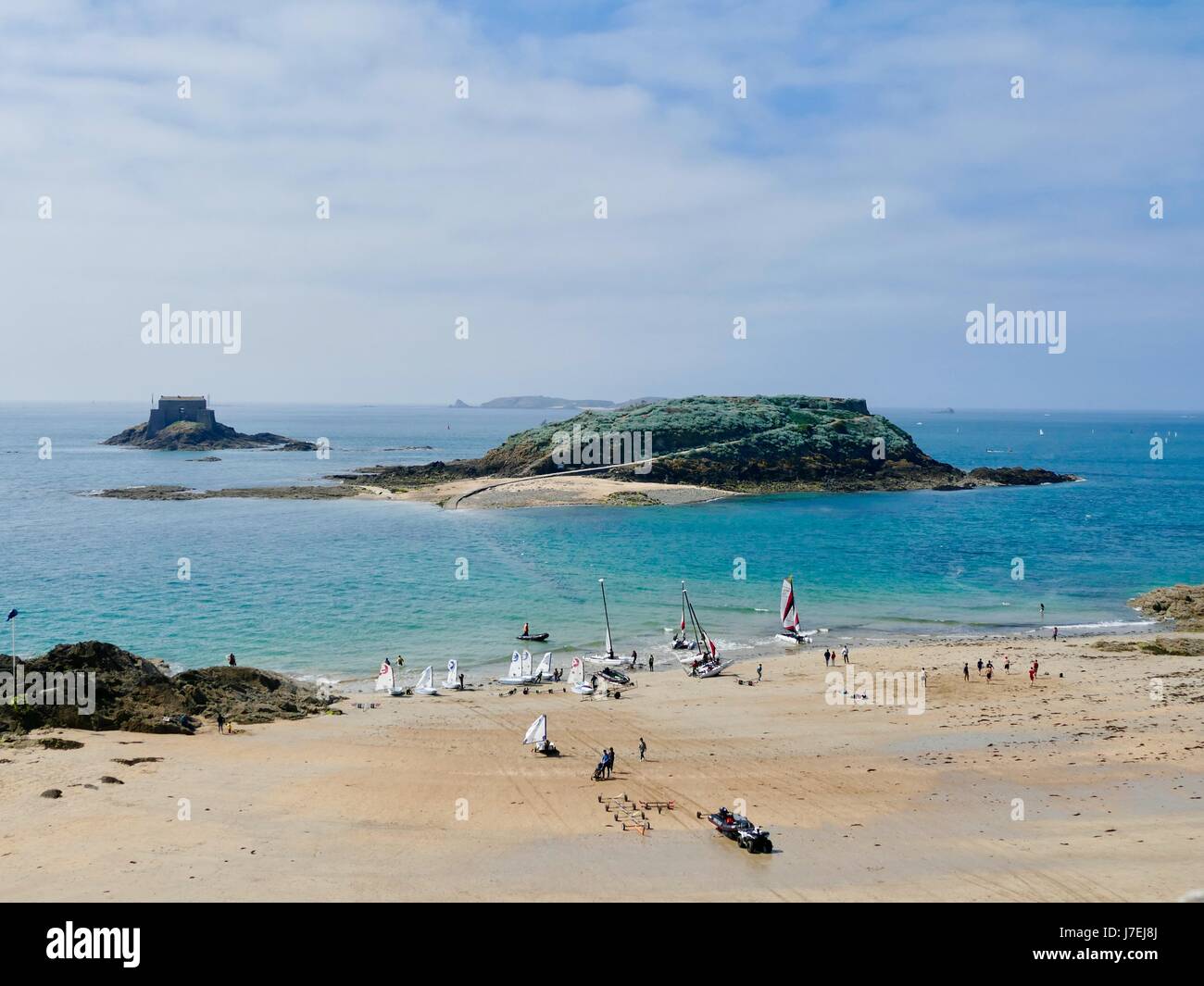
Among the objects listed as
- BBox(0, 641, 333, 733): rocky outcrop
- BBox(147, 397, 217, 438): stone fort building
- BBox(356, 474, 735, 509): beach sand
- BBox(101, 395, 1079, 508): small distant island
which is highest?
BBox(147, 397, 217, 438): stone fort building

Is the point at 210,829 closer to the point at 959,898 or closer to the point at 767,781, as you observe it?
the point at 767,781

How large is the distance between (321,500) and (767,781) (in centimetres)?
7970

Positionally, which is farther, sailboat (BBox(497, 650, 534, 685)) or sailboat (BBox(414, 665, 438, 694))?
sailboat (BBox(497, 650, 534, 685))

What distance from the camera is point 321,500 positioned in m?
95.8

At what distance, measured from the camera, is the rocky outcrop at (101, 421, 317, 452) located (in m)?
166

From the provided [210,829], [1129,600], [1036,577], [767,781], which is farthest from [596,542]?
[210,829]

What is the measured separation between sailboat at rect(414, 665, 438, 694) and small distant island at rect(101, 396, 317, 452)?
145 metres

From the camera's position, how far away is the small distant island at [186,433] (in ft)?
546

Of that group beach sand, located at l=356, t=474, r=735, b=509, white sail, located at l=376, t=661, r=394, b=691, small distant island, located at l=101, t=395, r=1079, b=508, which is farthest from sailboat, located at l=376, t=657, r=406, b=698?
small distant island, located at l=101, t=395, r=1079, b=508

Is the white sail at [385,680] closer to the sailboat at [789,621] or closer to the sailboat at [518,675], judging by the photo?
the sailboat at [518,675]

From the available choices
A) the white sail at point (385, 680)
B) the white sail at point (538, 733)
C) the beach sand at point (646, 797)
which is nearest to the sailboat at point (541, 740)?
the white sail at point (538, 733)

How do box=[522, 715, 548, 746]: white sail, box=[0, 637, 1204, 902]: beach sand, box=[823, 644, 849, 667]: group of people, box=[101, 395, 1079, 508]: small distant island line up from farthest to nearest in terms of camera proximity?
box=[101, 395, 1079, 508]: small distant island → box=[823, 644, 849, 667]: group of people → box=[522, 715, 548, 746]: white sail → box=[0, 637, 1204, 902]: beach sand

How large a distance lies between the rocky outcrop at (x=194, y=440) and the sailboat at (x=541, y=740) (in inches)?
6096

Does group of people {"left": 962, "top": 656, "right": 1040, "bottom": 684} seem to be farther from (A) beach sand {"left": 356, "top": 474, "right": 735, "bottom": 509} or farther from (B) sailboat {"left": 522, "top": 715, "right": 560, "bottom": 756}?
(A) beach sand {"left": 356, "top": 474, "right": 735, "bottom": 509}
